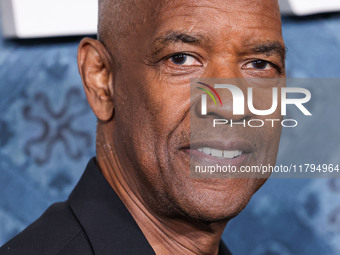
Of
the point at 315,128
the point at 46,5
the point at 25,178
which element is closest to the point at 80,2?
the point at 46,5

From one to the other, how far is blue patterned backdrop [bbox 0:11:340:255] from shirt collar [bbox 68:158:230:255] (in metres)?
0.92

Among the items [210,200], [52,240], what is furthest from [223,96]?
[52,240]

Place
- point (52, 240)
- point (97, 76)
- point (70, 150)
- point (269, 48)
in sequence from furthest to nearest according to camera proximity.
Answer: point (70, 150), point (97, 76), point (269, 48), point (52, 240)

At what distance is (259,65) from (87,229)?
63cm

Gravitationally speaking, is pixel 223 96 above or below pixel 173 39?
below

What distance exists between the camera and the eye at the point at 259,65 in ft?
5.22

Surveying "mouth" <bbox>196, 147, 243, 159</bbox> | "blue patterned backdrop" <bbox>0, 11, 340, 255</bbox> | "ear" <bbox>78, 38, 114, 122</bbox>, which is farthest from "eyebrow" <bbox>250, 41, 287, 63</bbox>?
"blue patterned backdrop" <bbox>0, 11, 340, 255</bbox>

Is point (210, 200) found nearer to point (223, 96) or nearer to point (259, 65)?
point (223, 96)

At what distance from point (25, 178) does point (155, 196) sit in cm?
111

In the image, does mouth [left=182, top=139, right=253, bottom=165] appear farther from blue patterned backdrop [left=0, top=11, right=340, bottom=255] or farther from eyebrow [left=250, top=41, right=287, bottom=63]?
blue patterned backdrop [left=0, top=11, right=340, bottom=255]

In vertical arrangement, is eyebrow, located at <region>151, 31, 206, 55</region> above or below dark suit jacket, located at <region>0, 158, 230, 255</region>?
above

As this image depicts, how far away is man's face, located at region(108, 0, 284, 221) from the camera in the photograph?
4.92 ft

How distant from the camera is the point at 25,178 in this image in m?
2.52

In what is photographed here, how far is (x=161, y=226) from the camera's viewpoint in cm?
161
